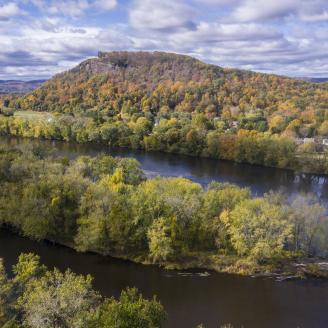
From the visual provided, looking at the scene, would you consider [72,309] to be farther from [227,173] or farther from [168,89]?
[168,89]

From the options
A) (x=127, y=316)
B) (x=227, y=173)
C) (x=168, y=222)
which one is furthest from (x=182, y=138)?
(x=127, y=316)

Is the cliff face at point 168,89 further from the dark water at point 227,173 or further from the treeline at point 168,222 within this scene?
the treeline at point 168,222

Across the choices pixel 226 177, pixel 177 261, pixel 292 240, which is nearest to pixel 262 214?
pixel 292 240

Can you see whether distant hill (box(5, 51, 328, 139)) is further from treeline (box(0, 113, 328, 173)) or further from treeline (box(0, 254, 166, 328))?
treeline (box(0, 254, 166, 328))

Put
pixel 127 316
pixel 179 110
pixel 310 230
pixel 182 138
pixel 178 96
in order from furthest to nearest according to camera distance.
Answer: pixel 178 96 → pixel 179 110 → pixel 182 138 → pixel 310 230 → pixel 127 316

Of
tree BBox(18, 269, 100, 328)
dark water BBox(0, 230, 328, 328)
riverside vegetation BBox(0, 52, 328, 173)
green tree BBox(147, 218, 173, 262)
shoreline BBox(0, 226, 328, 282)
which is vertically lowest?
dark water BBox(0, 230, 328, 328)

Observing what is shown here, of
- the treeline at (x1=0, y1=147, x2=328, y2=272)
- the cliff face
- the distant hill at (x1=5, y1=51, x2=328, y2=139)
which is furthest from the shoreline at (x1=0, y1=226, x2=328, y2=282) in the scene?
the cliff face
